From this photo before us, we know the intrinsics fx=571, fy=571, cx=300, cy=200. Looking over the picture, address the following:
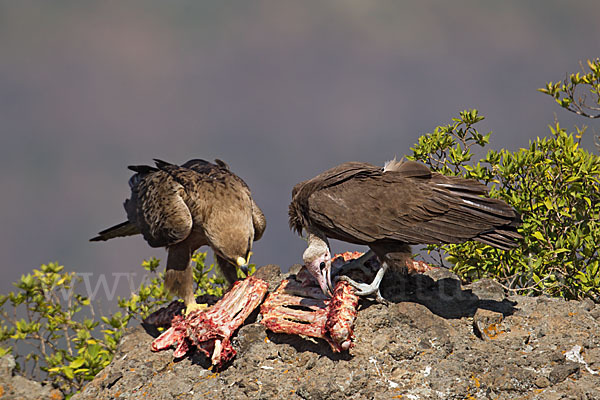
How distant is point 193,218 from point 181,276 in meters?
0.77

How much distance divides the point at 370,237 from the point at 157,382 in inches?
104

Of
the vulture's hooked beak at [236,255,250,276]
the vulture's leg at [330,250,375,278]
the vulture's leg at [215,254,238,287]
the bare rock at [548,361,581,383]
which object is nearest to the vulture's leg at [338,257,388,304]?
the vulture's leg at [330,250,375,278]

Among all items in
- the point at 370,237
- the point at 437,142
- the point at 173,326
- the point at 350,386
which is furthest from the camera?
the point at 437,142

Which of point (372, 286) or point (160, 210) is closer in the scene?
point (372, 286)

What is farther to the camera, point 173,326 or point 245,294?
point 173,326

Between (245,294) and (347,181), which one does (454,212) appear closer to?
(347,181)

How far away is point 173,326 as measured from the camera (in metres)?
6.65

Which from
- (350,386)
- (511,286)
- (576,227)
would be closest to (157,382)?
(350,386)

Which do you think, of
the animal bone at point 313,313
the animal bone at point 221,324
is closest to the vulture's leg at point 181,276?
the animal bone at point 221,324

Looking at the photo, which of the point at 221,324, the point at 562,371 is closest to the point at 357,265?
the point at 221,324

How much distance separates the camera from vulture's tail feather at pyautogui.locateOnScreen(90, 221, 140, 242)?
8078mm

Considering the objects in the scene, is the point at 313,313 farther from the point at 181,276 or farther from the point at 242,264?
the point at 181,276

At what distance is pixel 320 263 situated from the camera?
229 inches

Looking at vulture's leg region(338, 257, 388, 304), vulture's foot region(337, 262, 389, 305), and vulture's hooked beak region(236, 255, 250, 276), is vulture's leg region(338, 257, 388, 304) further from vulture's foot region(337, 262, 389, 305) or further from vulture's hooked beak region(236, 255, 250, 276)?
vulture's hooked beak region(236, 255, 250, 276)
